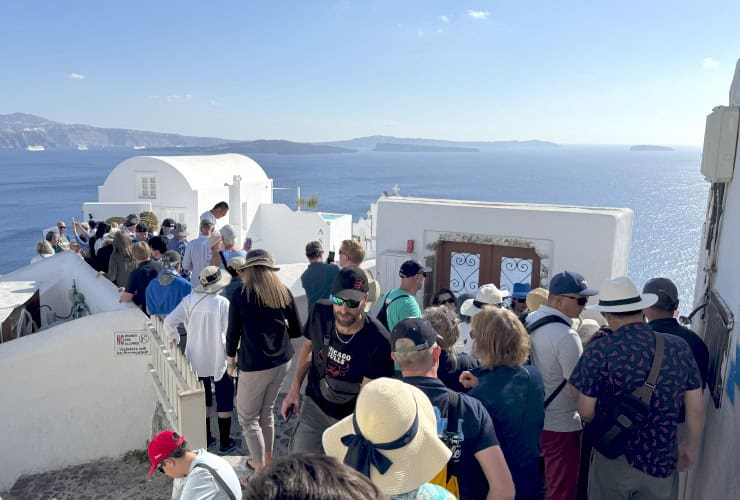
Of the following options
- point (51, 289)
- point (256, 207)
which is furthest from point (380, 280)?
point (256, 207)

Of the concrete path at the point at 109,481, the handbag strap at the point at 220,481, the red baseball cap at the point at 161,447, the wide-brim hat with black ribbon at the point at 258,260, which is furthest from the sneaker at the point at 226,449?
the handbag strap at the point at 220,481

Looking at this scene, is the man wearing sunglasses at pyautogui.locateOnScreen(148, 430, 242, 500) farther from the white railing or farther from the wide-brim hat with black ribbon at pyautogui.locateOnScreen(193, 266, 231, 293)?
the wide-brim hat with black ribbon at pyautogui.locateOnScreen(193, 266, 231, 293)

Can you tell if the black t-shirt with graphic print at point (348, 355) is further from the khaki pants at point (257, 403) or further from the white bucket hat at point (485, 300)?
the white bucket hat at point (485, 300)

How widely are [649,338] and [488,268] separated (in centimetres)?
480

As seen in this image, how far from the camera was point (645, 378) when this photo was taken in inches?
123

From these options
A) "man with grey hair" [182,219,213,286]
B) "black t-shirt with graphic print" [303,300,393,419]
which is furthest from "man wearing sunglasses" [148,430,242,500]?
"man with grey hair" [182,219,213,286]

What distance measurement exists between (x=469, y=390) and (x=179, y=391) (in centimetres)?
276

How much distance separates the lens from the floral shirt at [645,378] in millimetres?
3133

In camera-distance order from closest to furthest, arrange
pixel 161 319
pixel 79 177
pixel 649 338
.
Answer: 1. pixel 649 338
2. pixel 161 319
3. pixel 79 177

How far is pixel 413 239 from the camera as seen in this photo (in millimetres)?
8195

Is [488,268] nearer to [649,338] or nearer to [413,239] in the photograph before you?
[413,239]

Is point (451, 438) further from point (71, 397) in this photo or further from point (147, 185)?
point (147, 185)

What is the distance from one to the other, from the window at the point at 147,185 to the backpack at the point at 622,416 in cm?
2739

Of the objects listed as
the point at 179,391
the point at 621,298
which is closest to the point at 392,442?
the point at 621,298
